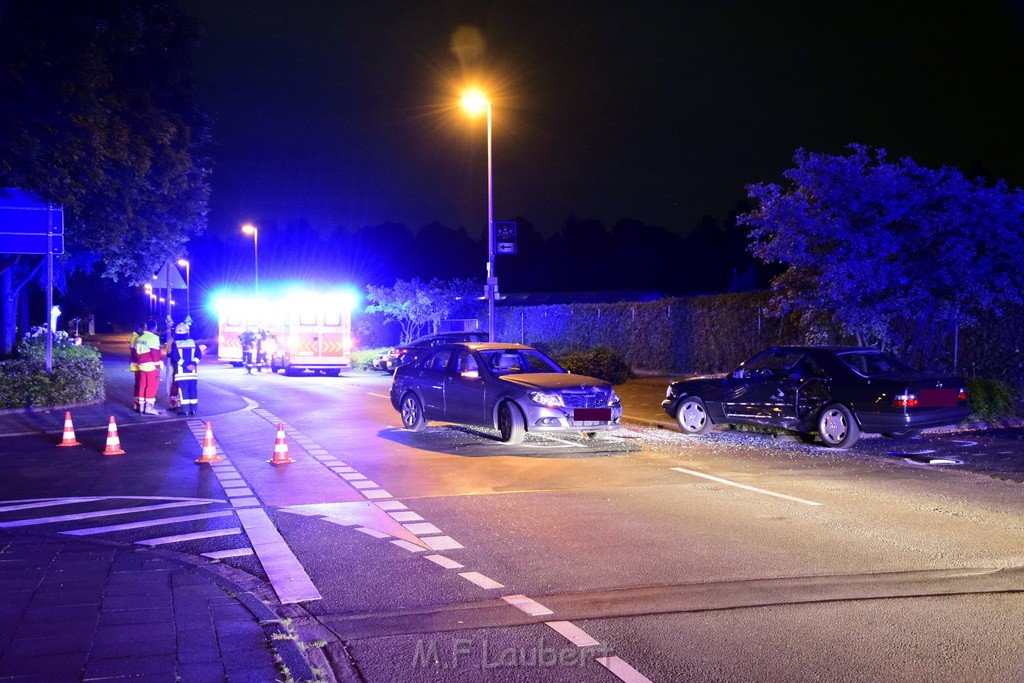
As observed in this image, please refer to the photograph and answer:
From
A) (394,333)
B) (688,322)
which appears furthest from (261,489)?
(394,333)

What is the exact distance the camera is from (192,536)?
8.47 metres

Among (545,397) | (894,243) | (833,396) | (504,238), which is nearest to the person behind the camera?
(545,397)

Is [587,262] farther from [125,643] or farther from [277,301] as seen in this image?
[125,643]

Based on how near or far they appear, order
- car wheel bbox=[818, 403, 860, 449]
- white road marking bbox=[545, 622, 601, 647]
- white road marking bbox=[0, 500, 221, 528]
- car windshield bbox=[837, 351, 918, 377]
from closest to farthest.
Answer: white road marking bbox=[545, 622, 601, 647], white road marking bbox=[0, 500, 221, 528], car wheel bbox=[818, 403, 860, 449], car windshield bbox=[837, 351, 918, 377]

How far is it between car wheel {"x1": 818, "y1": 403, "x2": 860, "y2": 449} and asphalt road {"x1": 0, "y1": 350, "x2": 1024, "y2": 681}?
311 millimetres

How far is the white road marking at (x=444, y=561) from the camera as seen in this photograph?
24.1 ft

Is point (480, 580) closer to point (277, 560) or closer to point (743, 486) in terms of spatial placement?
point (277, 560)

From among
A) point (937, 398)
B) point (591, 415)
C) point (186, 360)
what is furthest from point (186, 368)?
point (937, 398)

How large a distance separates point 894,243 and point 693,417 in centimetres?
528

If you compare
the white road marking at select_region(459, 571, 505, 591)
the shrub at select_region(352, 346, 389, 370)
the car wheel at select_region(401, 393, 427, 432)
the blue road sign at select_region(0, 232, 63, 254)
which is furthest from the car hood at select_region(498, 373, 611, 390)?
the shrub at select_region(352, 346, 389, 370)

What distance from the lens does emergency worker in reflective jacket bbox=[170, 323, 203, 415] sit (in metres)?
19.5

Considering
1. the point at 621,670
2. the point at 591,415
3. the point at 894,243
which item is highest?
the point at 894,243

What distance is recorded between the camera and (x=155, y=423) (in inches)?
732

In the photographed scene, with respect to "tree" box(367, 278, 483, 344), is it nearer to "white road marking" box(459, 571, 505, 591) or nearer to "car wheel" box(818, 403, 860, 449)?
"car wheel" box(818, 403, 860, 449)
